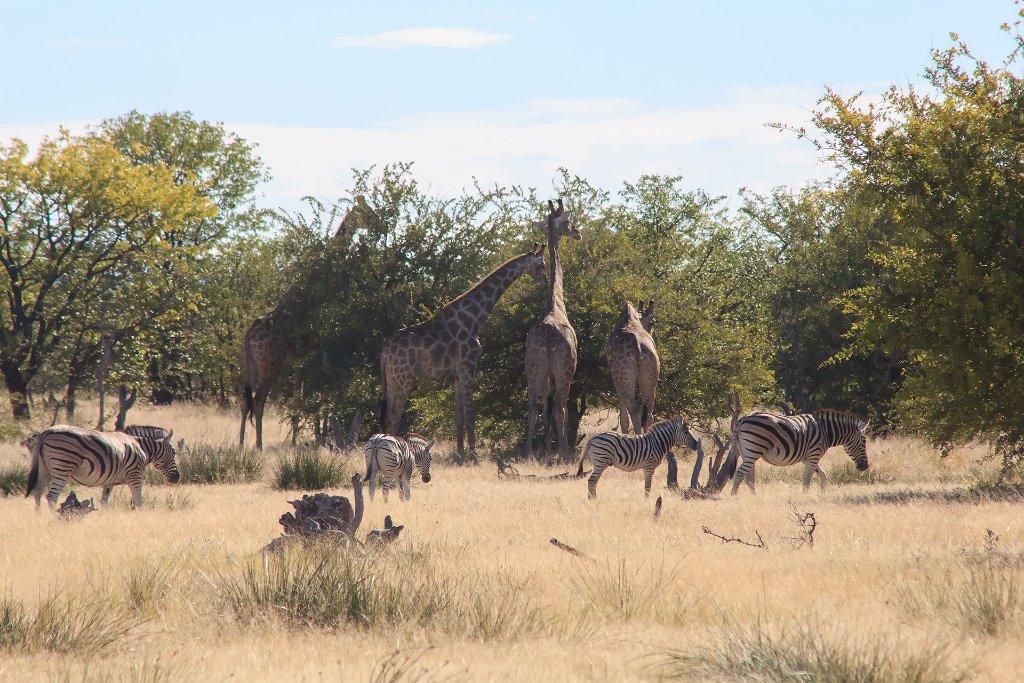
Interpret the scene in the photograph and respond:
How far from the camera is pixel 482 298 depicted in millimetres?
23078

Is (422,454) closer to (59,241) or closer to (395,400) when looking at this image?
(395,400)

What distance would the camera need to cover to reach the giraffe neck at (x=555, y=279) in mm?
22031

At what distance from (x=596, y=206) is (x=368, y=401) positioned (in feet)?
23.2

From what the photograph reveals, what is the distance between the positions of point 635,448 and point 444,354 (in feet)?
25.9

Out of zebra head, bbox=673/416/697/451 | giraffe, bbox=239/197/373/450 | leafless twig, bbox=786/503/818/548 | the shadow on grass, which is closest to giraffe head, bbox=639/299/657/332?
zebra head, bbox=673/416/697/451

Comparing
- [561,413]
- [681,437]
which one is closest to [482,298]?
[561,413]

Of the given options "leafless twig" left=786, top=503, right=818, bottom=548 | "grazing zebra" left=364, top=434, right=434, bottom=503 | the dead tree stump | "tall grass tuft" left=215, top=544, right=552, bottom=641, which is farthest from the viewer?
"grazing zebra" left=364, top=434, right=434, bottom=503

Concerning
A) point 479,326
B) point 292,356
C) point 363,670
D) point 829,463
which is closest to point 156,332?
point 292,356

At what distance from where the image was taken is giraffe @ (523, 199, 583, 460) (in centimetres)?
2109

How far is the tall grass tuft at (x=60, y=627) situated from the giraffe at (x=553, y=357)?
Result: 14.0 meters

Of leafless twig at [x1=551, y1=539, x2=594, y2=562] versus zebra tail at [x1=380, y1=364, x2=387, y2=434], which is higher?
zebra tail at [x1=380, y1=364, x2=387, y2=434]

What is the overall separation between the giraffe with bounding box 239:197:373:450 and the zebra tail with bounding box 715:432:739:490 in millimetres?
12551

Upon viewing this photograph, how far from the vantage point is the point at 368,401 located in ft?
85.8

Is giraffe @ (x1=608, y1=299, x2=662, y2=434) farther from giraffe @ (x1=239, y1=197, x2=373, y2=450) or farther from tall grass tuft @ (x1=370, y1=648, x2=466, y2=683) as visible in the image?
tall grass tuft @ (x1=370, y1=648, x2=466, y2=683)
